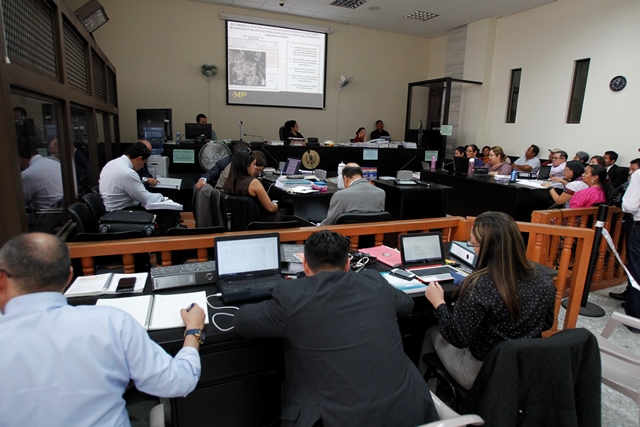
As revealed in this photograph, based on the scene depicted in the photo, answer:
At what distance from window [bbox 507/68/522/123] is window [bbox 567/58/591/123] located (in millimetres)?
1133

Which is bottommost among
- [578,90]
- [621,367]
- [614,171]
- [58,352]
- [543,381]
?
[621,367]

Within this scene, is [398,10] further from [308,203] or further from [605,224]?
[605,224]

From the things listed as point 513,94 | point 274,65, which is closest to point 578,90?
point 513,94

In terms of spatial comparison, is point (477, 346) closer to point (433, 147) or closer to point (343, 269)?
point (343, 269)

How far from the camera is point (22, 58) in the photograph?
1.95 metres

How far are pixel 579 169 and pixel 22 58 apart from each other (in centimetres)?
516

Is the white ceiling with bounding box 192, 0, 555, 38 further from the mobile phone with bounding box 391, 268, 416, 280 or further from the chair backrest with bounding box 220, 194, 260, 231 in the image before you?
the mobile phone with bounding box 391, 268, 416, 280

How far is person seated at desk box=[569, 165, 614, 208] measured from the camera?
11.6 feet

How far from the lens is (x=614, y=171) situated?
214 inches

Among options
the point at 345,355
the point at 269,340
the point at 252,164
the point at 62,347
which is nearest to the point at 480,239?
the point at 345,355

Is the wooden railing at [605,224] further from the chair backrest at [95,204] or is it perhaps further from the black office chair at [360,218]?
the chair backrest at [95,204]

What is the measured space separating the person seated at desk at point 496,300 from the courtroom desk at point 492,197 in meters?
3.32

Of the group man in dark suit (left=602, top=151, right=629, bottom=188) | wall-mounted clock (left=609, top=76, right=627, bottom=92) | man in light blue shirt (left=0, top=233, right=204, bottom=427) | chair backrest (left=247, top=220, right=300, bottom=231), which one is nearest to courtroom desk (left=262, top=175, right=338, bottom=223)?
chair backrest (left=247, top=220, right=300, bottom=231)

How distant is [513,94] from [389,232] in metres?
6.86
